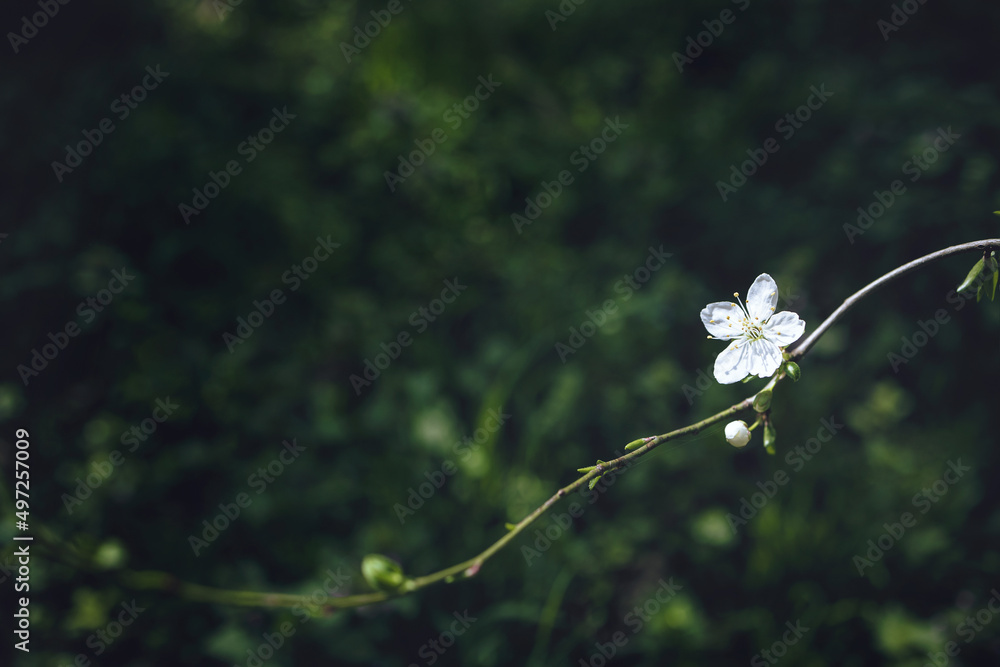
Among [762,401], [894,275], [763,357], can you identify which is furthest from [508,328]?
[894,275]

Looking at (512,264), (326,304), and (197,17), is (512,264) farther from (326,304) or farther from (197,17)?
(197,17)

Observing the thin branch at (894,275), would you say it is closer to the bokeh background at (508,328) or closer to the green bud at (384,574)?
the green bud at (384,574)

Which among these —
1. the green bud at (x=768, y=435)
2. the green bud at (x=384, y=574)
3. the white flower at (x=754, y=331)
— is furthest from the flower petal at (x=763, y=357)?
the green bud at (x=384, y=574)

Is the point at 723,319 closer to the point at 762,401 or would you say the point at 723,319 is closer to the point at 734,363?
the point at 734,363

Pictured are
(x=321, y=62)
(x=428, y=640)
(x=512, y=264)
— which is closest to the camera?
(x=428, y=640)

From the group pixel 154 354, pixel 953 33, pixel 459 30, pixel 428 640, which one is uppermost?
pixel 459 30

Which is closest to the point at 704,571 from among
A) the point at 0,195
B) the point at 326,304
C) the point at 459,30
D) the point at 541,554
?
the point at 541,554
